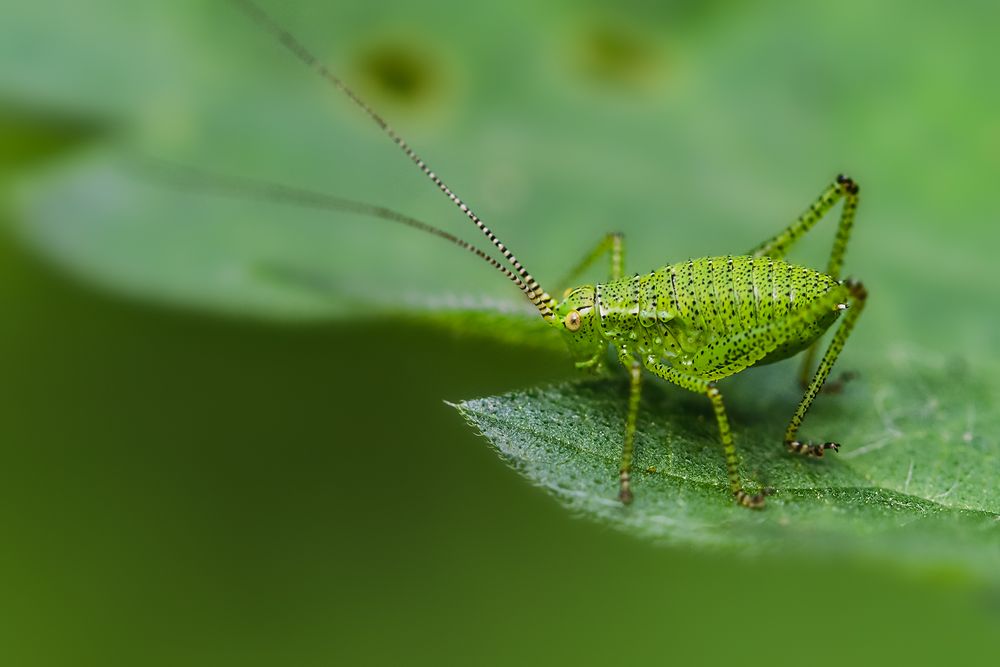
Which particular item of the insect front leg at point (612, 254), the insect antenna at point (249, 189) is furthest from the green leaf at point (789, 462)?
the insect antenna at point (249, 189)

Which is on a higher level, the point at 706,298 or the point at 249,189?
the point at 249,189

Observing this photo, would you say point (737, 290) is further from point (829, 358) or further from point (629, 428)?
point (629, 428)

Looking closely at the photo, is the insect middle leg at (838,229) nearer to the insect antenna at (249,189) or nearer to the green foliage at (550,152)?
the green foliage at (550,152)

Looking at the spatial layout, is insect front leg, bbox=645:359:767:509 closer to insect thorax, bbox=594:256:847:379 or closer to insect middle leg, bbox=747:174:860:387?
insect thorax, bbox=594:256:847:379

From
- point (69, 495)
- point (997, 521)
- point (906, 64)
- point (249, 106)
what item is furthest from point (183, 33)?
point (997, 521)

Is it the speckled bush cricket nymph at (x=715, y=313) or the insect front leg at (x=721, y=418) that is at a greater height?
the speckled bush cricket nymph at (x=715, y=313)

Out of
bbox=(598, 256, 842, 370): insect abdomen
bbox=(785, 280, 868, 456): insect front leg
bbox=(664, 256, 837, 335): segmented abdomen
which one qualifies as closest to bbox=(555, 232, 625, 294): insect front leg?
bbox=(598, 256, 842, 370): insect abdomen

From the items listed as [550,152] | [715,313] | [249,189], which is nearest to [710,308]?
[715,313]
